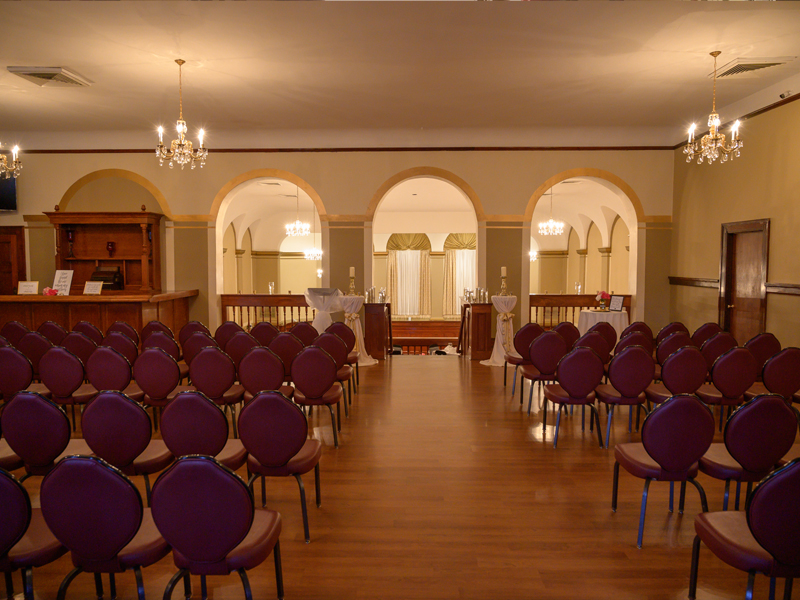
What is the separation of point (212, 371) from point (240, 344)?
0.89 metres

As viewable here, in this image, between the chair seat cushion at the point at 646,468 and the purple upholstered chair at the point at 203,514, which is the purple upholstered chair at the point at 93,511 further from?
the chair seat cushion at the point at 646,468

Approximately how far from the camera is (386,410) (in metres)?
5.67

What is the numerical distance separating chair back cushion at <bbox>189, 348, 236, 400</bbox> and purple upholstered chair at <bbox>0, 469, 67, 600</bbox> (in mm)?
1830

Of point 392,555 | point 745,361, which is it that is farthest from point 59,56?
point 745,361

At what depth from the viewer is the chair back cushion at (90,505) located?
6.22ft

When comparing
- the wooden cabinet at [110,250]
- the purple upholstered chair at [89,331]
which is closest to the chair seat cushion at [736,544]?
the purple upholstered chair at [89,331]

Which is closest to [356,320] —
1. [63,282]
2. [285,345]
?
[285,345]

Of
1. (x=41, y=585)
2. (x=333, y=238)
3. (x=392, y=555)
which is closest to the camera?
(x=41, y=585)

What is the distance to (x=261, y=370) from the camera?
4.07 meters

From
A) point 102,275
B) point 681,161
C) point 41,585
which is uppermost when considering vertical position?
point 681,161

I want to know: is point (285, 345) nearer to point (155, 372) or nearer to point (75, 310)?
point (155, 372)

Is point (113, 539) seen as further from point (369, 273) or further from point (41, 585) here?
point (369, 273)

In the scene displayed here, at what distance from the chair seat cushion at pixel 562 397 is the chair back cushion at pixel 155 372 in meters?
3.09

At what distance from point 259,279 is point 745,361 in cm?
1525
